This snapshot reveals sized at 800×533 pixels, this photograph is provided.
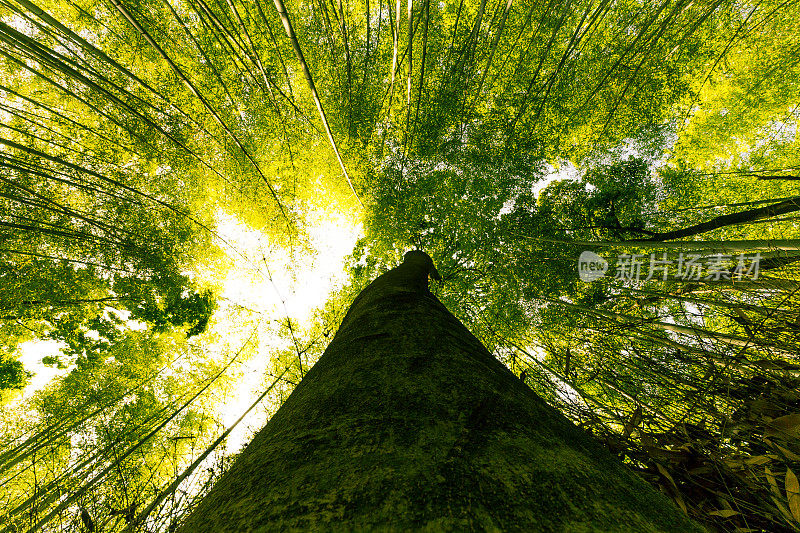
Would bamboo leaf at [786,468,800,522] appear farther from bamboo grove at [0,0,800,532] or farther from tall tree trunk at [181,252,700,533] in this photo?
bamboo grove at [0,0,800,532]

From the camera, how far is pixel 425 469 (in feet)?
1.65

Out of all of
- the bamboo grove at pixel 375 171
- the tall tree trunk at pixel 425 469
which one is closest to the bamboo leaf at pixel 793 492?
the tall tree trunk at pixel 425 469

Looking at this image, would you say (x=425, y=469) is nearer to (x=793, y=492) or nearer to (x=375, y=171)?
(x=793, y=492)

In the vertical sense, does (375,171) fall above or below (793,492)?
above

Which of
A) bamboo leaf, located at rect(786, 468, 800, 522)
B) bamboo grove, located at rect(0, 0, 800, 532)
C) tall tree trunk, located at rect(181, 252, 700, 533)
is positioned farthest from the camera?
bamboo grove, located at rect(0, 0, 800, 532)

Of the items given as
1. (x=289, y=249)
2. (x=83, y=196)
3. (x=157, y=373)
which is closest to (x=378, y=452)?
(x=289, y=249)

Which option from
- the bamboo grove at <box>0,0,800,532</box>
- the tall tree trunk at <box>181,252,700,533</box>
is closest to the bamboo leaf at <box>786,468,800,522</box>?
the tall tree trunk at <box>181,252,700,533</box>

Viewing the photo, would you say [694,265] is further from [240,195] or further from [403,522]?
[240,195]

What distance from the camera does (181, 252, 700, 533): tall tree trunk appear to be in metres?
0.42

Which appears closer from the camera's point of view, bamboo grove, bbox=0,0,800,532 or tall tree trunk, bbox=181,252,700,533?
tall tree trunk, bbox=181,252,700,533

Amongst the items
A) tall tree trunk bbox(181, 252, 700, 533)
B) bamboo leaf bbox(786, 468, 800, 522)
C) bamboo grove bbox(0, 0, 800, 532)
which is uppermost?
bamboo grove bbox(0, 0, 800, 532)

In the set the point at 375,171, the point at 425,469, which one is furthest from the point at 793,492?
the point at 375,171

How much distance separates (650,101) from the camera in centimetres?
517

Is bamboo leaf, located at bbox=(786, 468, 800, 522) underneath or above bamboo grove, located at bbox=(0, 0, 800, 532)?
underneath
